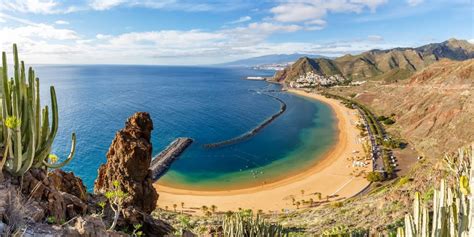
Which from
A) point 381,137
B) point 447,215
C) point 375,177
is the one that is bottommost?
point 375,177

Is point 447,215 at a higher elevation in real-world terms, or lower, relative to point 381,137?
higher

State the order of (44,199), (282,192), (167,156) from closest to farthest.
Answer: (44,199), (282,192), (167,156)

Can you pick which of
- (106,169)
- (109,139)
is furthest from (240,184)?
(109,139)

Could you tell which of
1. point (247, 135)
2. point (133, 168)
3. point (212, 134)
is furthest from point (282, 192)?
point (212, 134)

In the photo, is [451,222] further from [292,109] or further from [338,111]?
[292,109]

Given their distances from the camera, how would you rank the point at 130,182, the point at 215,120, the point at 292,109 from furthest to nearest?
the point at 292,109, the point at 215,120, the point at 130,182

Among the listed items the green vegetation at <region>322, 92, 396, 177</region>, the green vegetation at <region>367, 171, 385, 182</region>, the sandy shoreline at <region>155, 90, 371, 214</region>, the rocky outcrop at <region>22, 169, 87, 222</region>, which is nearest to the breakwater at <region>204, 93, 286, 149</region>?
the sandy shoreline at <region>155, 90, 371, 214</region>

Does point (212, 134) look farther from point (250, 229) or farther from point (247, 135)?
point (250, 229)

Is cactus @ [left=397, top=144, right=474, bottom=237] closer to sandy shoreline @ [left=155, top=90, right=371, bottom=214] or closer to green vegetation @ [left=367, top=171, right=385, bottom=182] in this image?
sandy shoreline @ [left=155, top=90, right=371, bottom=214]
